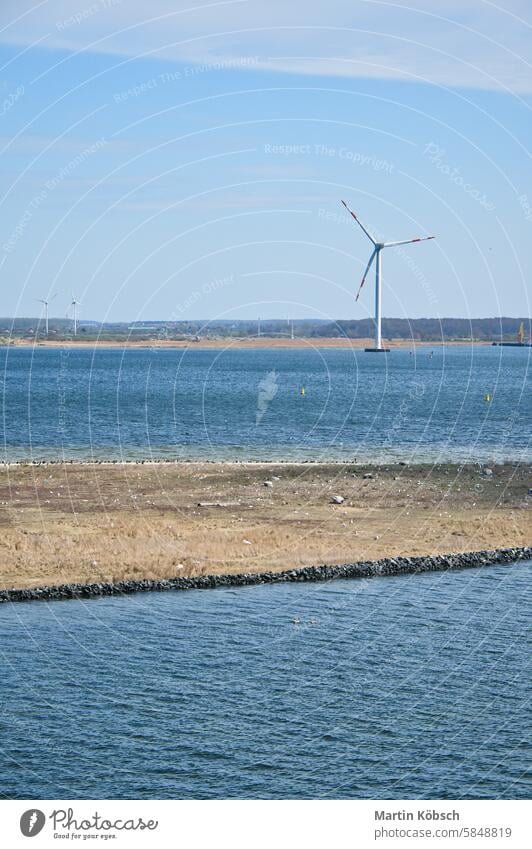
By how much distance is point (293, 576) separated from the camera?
56094 mm

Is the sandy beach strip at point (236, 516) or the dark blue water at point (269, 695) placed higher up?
the sandy beach strip at point (236, 516)

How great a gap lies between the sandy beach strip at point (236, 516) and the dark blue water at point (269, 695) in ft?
15.4

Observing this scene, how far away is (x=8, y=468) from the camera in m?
91.8

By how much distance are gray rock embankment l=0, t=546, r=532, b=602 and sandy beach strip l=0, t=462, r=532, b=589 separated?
1.02m

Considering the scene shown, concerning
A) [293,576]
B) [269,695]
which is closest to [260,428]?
[293,576]

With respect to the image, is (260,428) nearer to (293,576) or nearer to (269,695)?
(293,576)

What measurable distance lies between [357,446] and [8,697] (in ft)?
260

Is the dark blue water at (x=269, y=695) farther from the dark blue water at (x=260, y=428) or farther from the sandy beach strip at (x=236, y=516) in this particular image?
the dark blue water at (x=260, y=428)

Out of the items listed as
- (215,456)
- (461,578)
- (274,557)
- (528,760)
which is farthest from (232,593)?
(215,456)

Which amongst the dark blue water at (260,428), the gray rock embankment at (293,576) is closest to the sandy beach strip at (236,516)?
the gray rock embankment at (293,576)

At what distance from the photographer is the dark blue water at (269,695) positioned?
33.4 metres

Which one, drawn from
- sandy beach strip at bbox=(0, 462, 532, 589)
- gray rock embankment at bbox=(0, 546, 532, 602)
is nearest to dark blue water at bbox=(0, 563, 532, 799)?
gray rock embankment at bbox=(0, 546, 532, 602)

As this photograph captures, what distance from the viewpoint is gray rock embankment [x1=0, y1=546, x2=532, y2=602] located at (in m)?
52.1

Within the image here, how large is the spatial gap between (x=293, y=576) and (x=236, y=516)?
14444 millimetres
